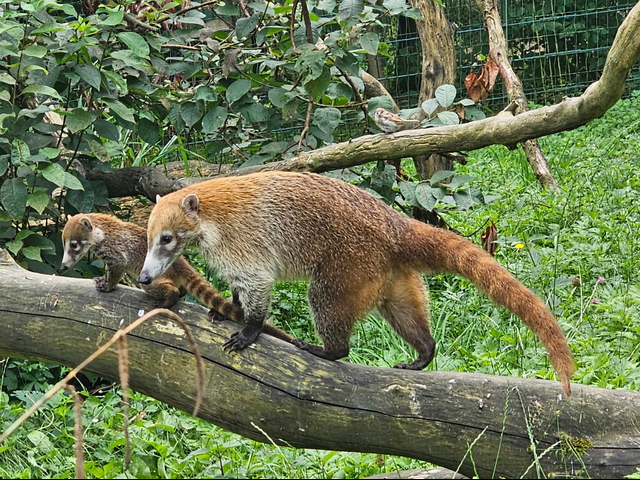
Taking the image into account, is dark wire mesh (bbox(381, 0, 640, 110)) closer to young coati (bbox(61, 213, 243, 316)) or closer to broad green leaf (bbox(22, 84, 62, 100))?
broad green leaf (bbox(22, 84, 62, 100))

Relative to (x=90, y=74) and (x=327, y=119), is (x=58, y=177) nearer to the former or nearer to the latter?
(x=90, y=74)

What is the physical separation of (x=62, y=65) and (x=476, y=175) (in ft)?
16.2

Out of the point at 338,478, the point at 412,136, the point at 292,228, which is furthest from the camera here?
the point at 412,136

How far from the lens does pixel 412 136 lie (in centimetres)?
511

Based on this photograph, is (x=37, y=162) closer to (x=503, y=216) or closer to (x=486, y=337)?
(x=486, y=337)

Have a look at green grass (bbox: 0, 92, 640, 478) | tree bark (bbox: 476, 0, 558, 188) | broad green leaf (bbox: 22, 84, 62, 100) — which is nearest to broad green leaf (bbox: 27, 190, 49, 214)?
broad green leaf (bbox: 22, 84, 62, 100)

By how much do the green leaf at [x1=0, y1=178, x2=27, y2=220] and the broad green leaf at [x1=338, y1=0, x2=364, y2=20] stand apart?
2.28 meters

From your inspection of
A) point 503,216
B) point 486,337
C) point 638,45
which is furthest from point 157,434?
point 503,216

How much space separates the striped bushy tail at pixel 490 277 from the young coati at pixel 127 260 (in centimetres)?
97

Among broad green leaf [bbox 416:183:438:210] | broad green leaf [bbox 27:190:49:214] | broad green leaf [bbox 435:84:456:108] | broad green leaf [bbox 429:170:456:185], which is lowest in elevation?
broad green leaf [bbox 416:183:438:210]

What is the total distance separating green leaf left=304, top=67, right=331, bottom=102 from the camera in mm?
5268

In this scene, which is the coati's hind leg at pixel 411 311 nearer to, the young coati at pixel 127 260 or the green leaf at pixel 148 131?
the young coati at pixel 127 260

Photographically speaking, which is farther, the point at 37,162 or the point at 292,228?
the point at 37,162

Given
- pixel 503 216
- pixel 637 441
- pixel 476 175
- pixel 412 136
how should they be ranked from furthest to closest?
pixel 476 175 < pixel 503 216 < pixel 412 136 < pixel 637 441
